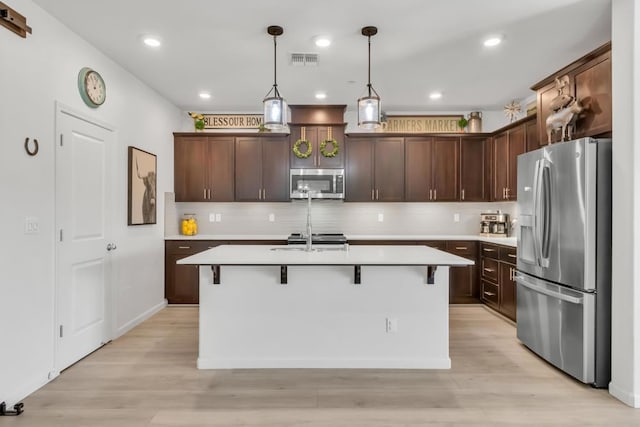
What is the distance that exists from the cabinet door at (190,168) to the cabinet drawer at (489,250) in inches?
150

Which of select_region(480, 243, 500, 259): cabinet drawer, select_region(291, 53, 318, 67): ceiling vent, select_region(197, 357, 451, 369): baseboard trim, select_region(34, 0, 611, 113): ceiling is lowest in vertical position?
select_region(197, 357, 451, 369): baseboard trim

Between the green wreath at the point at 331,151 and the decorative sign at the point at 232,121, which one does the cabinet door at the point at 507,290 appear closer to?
the green wreath at the point at 331,151

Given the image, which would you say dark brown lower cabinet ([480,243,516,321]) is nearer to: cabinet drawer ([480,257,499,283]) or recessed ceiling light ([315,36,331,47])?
cabinet drawer ([480,257,499,283])

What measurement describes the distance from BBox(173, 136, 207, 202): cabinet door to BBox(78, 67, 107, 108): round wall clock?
5.86 feet

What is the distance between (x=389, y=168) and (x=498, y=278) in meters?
2.00

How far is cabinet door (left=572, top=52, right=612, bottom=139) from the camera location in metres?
2.81

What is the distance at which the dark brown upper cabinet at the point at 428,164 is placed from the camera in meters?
5.43

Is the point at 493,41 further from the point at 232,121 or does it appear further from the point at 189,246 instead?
the point at 189,246

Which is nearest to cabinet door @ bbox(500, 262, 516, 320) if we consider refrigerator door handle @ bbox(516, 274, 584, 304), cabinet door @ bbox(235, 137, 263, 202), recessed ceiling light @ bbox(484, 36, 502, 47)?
refrigerator door handle @ bbox(516, 274, 584, 304)

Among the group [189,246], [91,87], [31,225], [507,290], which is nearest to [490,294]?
[507,290]

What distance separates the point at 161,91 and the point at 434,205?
13.3 feet

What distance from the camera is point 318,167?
5363 millimetres

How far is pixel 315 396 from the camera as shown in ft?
8.63

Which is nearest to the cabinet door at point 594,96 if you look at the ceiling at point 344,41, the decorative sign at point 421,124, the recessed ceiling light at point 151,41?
the ceiling at point 344,41
